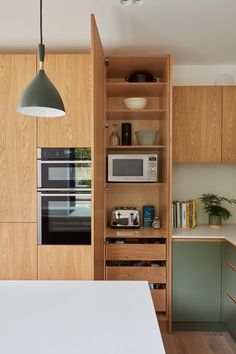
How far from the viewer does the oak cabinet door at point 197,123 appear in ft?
8.51

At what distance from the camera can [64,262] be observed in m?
2.28

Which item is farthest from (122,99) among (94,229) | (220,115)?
(94,229)

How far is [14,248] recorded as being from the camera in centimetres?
230

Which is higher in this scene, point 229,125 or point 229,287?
point 229,125

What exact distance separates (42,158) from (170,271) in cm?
142

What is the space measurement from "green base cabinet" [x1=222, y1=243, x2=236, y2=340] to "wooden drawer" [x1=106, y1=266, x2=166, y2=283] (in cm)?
50

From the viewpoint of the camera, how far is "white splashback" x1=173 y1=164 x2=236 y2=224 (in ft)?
9.43

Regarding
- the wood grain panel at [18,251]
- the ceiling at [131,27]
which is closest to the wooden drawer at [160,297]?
the wood grain panel at [18,251]

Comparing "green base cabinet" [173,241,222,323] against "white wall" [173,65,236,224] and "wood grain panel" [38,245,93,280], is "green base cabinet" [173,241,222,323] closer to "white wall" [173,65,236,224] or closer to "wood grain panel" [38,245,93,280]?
"white wall" [173,65,236,224]

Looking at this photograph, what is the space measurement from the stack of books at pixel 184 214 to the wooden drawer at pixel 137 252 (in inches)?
15.5

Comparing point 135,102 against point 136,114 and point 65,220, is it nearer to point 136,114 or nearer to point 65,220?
point 136,114

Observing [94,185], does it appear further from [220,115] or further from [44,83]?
[220,115]

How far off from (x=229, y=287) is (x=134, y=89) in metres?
1.89

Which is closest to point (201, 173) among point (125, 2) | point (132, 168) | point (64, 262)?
point (132, 168)
